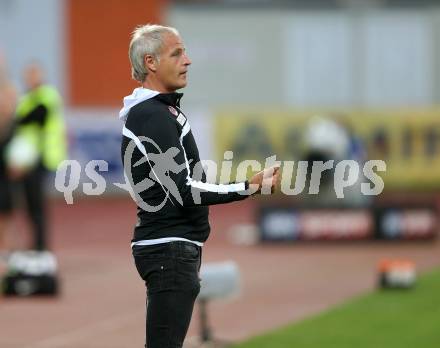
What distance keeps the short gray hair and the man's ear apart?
0.05 ft

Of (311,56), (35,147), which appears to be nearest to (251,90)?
(311,56)

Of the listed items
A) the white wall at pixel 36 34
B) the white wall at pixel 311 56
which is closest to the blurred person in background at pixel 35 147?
the white wall at pixel 36 34

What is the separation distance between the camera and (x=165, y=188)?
5.95m

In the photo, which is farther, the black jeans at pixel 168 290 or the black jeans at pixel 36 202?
the black jeans at pixel 36 202

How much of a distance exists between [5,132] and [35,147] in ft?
1.28

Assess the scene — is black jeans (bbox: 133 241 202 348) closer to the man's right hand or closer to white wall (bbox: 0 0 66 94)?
the man's right hand

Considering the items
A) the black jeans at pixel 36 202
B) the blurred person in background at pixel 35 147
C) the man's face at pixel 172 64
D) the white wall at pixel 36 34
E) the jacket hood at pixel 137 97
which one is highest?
the white wall at pixel 36 34

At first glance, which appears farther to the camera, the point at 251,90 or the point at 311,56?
the point at 311,56

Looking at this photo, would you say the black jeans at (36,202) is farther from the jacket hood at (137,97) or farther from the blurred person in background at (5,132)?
the jacket hood at (137,97)

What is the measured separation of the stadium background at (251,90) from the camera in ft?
53.6

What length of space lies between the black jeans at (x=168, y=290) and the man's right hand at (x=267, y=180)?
0.43m

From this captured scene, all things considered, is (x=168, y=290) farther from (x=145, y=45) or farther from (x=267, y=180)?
(x=145, y=45)

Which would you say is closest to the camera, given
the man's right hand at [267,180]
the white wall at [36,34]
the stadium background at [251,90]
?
the man's right hand at [267,180]

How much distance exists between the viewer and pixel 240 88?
3141cm
